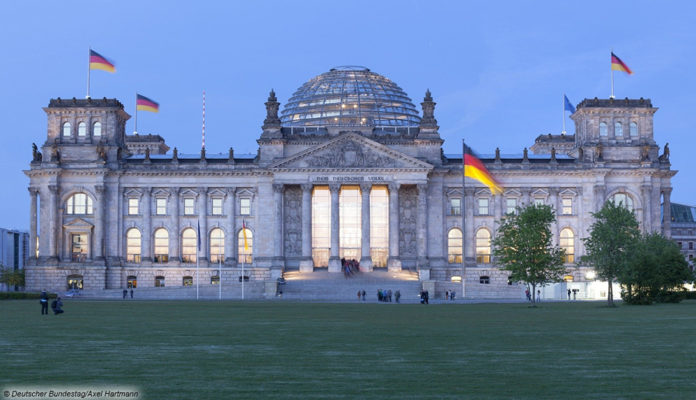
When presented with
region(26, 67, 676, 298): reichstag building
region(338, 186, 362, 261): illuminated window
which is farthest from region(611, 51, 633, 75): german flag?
region(338, 186, 362, 261): illuminated window

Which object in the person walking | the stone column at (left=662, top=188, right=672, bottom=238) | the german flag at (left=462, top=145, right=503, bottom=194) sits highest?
the german flag at (left=462, top=145, right=503, bottom=194)

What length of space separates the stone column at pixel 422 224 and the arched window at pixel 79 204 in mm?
41108

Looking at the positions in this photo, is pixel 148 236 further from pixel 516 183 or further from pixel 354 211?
pixel 516 183

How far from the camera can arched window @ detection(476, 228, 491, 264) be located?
406ft

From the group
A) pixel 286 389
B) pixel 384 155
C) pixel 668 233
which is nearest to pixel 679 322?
pixel 286 389

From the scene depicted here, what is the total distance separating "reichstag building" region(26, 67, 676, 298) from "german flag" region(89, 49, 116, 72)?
341 inches

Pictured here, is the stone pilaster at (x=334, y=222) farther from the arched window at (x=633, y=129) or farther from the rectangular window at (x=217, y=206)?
the arched window at (x=633, y=129)

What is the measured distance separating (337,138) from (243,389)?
98599 millimetres

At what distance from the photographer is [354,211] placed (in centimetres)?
12581

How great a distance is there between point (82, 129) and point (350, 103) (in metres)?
37.7

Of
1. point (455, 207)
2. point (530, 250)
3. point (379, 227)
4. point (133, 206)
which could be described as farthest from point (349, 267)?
point (530, 250)

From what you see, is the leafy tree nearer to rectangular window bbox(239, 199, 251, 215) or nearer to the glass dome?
rectangular window bbox(239, 199, 251, 215)

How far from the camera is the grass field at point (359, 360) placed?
19500mm

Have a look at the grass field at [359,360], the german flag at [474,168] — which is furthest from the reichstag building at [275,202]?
the grass field at [359,360]
